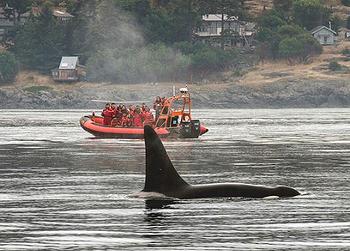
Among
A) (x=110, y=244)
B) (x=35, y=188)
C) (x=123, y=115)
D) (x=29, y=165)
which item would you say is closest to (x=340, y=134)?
(x=123, y=115)

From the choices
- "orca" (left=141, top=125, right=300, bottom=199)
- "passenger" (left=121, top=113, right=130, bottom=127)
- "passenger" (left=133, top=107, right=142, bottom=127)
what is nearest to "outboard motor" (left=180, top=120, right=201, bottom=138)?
"passenger" (left=133, top=107, right=142, bottom=127)

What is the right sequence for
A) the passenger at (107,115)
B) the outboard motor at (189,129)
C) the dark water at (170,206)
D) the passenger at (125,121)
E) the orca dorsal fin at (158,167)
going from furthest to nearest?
the passenger at (107,115)
the passenger at (125,121)
the outboard motor at (189,129)
the orca dorsal fin at (158,167)
the dark water at (170,206)

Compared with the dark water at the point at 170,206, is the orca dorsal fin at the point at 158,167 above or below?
above

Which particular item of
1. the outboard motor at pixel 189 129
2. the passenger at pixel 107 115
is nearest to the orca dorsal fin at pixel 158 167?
the outboard motor at pixel 189 129

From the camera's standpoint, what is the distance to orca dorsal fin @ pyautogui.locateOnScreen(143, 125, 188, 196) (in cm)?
3991

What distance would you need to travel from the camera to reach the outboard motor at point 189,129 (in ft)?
313

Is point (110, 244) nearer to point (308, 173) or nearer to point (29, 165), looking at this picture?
point (308, 173)

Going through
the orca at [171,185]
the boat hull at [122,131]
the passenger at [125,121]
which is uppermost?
the orca at [171,185]

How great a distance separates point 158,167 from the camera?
3988 centimetres

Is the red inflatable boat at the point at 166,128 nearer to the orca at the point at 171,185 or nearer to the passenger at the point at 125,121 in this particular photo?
the passenger at the point at 125,121

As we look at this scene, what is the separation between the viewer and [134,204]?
41.3m

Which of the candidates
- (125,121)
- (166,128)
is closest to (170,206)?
(166,128)

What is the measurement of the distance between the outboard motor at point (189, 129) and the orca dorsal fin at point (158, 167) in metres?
54.5

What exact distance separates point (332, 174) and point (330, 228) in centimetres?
2047
